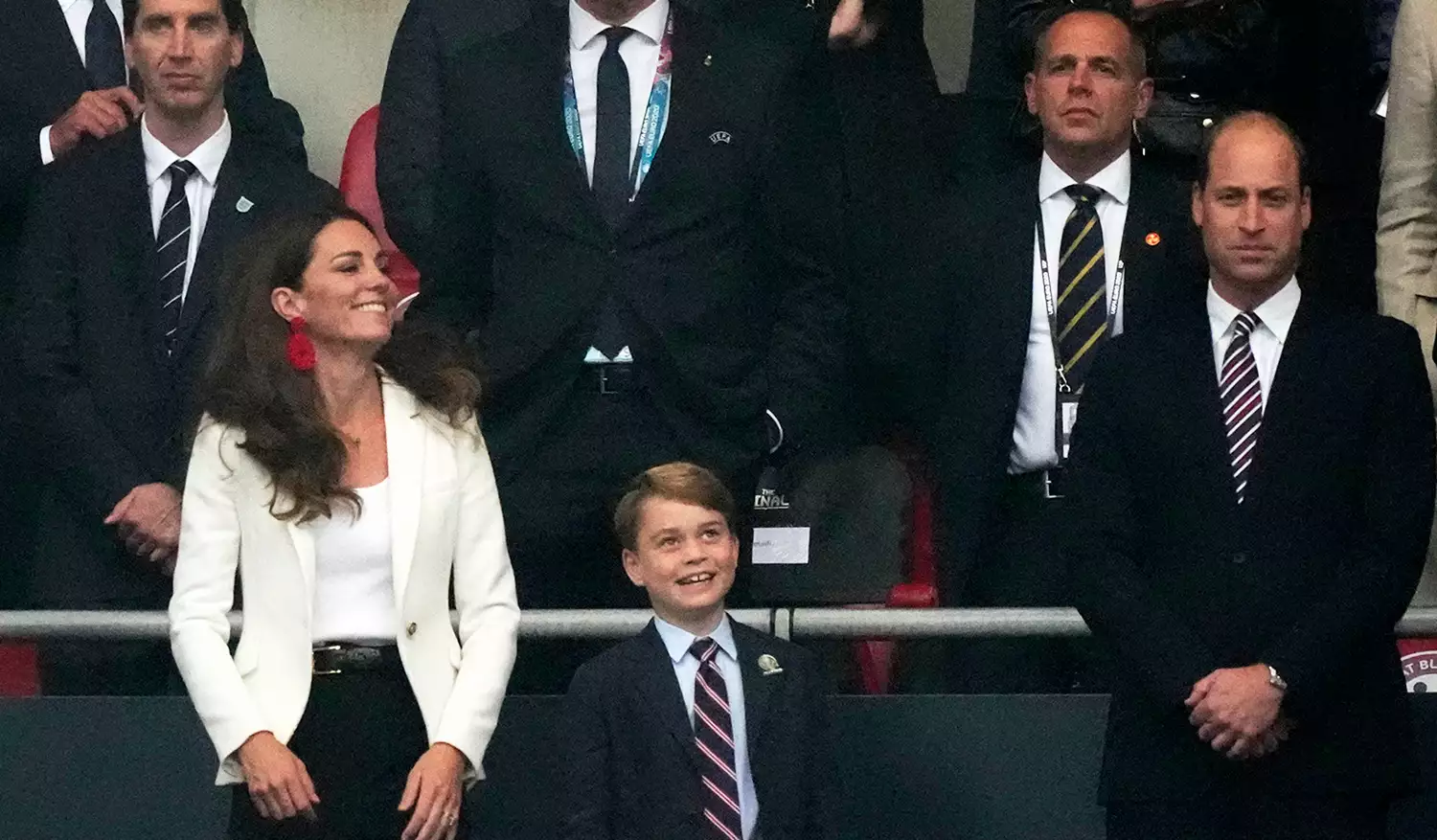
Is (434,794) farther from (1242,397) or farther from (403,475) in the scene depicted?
(1242,397)

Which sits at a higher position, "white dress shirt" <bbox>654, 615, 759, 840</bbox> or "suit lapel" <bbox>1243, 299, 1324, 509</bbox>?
"suit lapel" <bbox>1243, 299, 1324, 509</bbox>

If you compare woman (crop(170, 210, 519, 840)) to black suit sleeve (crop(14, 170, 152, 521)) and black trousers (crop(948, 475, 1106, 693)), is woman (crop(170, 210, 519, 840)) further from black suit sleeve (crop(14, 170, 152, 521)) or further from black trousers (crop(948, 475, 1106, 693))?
black trousers (crop(948, 475, 1106, 693))

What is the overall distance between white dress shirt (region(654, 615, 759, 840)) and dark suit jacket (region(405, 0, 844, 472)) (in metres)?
0.73

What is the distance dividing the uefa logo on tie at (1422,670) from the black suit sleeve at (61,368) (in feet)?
8.87

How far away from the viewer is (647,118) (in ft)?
18.6

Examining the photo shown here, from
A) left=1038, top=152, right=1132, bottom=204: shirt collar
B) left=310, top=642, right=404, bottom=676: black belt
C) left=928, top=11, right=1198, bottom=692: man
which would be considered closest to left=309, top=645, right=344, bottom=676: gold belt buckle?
left=310, top=642, right=404, bottom=676: black belt

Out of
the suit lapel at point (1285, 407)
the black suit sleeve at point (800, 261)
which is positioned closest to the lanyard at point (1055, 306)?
the black suit sleeve at point (800, 261)

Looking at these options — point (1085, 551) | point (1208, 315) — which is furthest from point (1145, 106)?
point (1085, 551)

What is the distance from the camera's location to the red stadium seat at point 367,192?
6.68 metres

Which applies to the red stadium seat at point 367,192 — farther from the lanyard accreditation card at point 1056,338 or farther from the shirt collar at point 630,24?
the lanyard accreditation card at point 1056,338

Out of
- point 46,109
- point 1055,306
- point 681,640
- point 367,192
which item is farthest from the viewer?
point 367,192

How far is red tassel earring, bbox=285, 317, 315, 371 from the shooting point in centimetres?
503

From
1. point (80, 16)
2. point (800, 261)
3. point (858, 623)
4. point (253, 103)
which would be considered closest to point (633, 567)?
point (858, 623)

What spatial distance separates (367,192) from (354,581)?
6.99 ft
